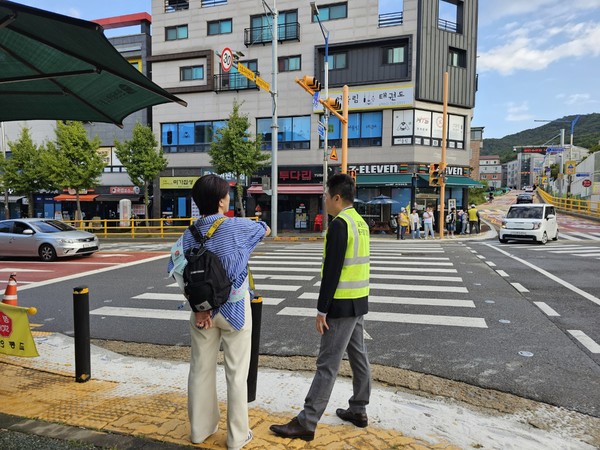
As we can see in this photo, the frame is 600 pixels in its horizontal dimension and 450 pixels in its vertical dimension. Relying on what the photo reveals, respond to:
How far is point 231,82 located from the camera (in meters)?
29.9

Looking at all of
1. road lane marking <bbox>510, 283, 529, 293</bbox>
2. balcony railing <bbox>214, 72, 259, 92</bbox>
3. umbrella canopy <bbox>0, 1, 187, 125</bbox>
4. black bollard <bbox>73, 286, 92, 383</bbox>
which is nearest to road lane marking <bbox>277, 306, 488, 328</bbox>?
road lane marking <bbox>510, 283, 529, 293</bbox>

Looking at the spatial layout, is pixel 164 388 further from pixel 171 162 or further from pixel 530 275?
pixel 171 162

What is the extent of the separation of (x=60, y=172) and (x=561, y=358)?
29.0 m

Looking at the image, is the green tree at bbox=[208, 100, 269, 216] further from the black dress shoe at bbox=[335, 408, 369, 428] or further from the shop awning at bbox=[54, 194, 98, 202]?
the black dress shoe at bbox=[335, 408, 369, 428]

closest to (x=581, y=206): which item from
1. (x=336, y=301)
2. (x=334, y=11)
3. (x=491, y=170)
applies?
(x=334, y=11)

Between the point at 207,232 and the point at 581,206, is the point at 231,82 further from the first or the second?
the point at 581,206

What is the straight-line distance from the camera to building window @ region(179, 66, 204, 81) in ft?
101

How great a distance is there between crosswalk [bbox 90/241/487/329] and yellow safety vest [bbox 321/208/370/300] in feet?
6.49

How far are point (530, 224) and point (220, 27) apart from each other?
24368mm

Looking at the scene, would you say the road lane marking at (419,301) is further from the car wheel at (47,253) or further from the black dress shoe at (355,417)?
the car wheel at (47,253)

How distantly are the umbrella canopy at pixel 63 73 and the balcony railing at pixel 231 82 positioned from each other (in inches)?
997


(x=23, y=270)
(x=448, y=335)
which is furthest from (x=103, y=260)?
(x=448, y=335)

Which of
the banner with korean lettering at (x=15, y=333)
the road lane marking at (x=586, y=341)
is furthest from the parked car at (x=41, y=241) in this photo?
the road lane marking at (x=586, y=341)

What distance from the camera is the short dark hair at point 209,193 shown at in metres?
2.83
